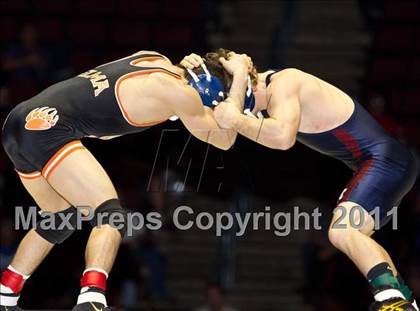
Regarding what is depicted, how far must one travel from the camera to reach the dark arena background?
920cm

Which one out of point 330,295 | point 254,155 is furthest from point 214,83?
point 330,295

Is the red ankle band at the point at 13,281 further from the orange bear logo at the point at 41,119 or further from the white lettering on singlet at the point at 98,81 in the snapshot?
the white lettering on singlet at the point at 98,81

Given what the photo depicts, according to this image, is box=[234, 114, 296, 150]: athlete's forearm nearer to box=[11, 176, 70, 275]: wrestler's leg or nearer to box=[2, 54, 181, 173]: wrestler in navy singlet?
box=[2, 54, 181, 173]: wrestler in navy singlet

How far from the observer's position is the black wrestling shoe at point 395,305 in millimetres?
5586

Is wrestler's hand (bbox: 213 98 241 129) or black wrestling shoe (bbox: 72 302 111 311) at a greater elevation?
wrestler's hand (bbox: 213 98 241 129)

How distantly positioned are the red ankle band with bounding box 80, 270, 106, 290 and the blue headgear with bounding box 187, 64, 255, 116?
4.22 ft

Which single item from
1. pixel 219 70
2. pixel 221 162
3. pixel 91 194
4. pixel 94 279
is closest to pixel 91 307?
pixel 94 279

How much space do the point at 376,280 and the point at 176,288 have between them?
4963 millimetres

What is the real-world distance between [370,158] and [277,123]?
0.84 metres

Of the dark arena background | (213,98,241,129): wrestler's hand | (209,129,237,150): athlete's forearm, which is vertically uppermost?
(213,98,241,129): wrestler's hand

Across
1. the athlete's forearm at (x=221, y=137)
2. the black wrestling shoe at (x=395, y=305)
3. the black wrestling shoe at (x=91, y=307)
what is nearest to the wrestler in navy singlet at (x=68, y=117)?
the athlete's forearm at (x=221, y=137)

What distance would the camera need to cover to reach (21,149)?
602 centimetres

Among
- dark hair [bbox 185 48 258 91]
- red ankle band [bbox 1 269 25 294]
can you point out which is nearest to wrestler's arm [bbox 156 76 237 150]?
dark hair [bbox 185 48 258 91]

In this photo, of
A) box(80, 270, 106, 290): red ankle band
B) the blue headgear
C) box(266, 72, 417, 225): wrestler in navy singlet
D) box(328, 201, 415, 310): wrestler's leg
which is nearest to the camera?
box(80, 270, 106, 290): red ankle band
